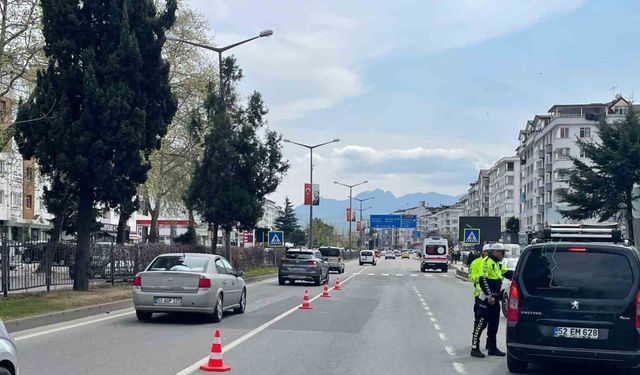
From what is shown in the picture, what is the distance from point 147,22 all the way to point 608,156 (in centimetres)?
2777

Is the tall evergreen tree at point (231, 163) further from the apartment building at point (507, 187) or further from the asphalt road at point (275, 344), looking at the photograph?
the apartment building at point (507, 187)

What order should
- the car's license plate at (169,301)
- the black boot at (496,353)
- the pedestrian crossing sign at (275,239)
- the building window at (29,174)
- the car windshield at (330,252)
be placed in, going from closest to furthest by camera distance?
the black boot at (496,353) < the car's license plate at (169,301) < the building window at (29,174) < the pedestrian crossing sign at (275,239) < the car windshield at (330,252)

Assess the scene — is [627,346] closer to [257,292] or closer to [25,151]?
[25,151]

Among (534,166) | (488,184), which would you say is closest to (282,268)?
(534,166)

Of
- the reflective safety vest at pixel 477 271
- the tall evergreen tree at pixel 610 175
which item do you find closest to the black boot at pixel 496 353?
the reflective safety vest at pixel 477 271

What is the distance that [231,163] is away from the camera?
35.3m

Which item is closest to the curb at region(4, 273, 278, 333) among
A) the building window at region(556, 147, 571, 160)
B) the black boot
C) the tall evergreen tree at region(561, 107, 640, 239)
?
the black boot

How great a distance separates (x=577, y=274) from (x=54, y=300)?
43.9 feet

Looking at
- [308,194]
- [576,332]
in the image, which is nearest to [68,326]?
[576,332]

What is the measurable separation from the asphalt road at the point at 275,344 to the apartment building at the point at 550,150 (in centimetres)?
6626

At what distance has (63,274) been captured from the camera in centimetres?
2284

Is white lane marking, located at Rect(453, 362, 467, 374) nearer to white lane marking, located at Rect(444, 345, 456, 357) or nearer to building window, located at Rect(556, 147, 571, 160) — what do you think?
white lane marking, located at Rect(444, 345, 456, 357)

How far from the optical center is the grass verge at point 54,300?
52.0 feet

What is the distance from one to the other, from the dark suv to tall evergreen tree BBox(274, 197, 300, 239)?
334 feet
